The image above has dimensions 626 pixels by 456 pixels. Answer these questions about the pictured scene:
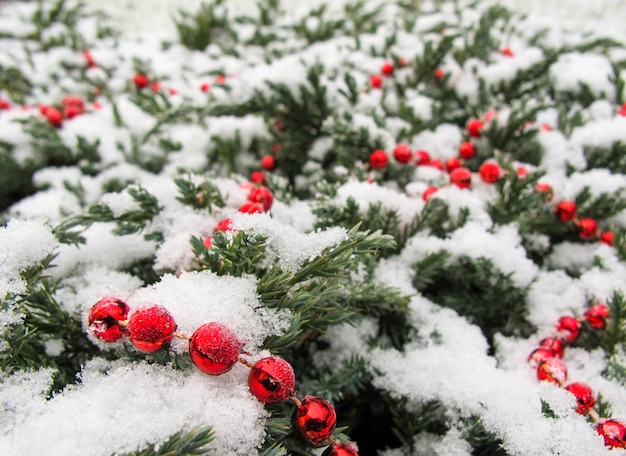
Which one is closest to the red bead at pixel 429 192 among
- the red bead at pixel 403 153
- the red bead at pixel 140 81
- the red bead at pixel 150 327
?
the red bead at pixel 403 153

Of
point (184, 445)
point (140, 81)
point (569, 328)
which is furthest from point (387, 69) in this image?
point (184, 445)

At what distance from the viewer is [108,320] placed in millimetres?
1174

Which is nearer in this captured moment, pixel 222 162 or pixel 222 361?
pixel 222 361

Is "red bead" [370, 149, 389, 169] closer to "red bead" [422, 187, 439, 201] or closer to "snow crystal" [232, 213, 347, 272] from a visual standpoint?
"red bead" [422, 187, 439, 201]

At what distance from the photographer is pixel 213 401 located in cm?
111

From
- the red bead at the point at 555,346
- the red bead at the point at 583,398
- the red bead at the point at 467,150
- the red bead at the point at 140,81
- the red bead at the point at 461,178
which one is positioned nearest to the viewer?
the red bead at the point at 583,398

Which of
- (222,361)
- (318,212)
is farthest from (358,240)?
(222,361)

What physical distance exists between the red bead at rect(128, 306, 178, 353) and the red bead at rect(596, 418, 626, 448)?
1279 millimetres

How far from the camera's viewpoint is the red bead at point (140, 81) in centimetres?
372

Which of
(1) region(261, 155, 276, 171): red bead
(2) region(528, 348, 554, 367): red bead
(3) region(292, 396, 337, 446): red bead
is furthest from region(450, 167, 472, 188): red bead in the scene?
(3) region(292, 396, 337, 446): red bead

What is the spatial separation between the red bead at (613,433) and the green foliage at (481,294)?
54cm

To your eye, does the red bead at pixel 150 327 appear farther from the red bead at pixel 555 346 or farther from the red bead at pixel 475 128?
the red bead at pixel 475 128

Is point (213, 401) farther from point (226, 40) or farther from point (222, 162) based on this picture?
point (226, 40)

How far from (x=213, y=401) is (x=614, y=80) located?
318 cm
